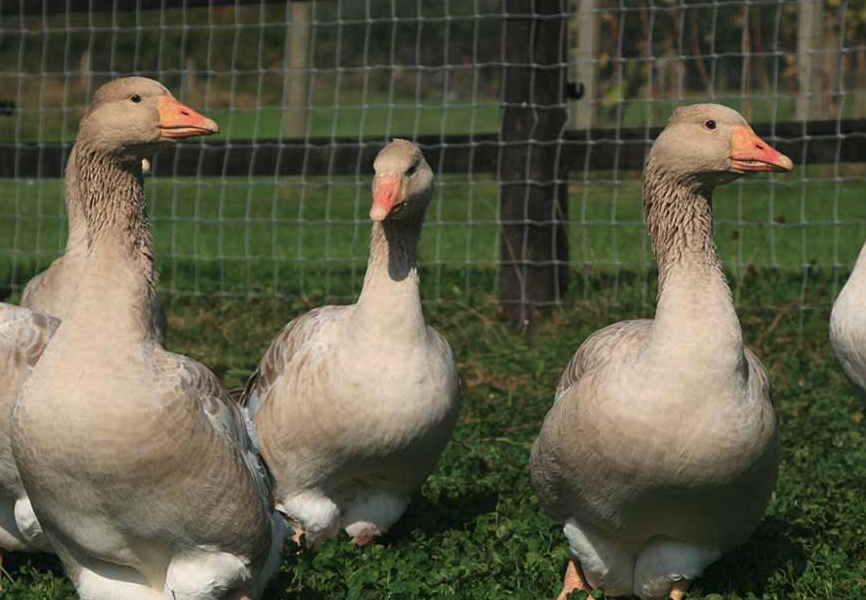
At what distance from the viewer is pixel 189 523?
3.98m

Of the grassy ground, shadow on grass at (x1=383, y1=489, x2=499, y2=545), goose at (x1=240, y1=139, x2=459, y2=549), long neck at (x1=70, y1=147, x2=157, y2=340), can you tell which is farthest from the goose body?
shadow on grass at (x1=383, y1=489, x2=499, y2=545)

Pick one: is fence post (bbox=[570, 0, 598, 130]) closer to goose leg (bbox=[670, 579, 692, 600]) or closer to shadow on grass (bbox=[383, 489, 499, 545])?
shadow on grass (bbox=[383, 489, 499, 545])

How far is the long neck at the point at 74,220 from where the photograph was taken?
249 inches

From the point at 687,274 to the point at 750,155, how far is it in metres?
0.45

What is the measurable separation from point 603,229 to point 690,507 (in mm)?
8413

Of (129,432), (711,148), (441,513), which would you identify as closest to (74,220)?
(441,513)

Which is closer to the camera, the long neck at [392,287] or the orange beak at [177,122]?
the orange beak at [177,122]

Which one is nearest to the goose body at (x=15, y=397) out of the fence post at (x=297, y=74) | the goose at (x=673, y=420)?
the goose at (x=673, y=420)

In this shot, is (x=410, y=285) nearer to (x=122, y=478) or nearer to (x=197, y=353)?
(x=122, y=478)

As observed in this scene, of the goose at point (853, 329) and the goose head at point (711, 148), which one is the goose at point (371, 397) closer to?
the goose head at point (711, 148)

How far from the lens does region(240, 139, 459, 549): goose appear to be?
5062mm

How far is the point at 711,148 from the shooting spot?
442 cm

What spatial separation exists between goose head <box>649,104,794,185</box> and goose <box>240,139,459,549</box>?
1.09m

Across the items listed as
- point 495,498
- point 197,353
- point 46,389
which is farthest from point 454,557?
point 197,353
